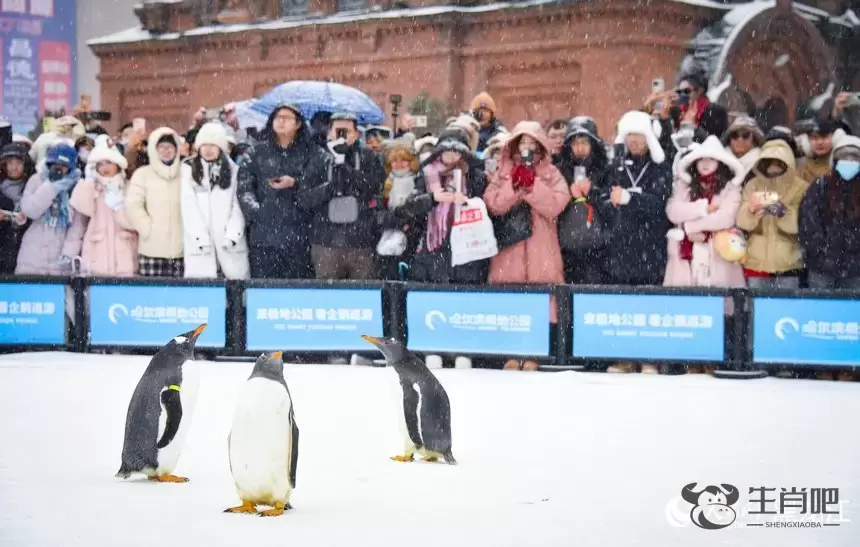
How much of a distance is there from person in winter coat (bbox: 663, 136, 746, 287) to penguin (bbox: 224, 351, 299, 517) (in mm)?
6188

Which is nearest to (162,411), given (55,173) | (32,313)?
(32,313)

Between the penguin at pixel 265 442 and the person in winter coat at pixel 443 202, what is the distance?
586 cm

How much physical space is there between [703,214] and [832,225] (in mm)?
1084

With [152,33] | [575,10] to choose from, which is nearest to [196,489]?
[575,10]

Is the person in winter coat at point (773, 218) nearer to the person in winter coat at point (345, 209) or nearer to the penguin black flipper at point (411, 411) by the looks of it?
the person in winter coat at point (345, 209)

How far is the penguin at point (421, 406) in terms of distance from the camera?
6234mm

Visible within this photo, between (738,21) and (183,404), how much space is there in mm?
22452

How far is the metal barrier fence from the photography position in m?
10.4

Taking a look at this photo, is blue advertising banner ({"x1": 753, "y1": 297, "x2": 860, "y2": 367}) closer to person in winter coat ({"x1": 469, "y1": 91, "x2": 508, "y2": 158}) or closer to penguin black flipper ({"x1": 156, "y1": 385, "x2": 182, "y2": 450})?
person in winter coat ({"x1": 469, "y1": 91, "x2": 508, "y2": 158})

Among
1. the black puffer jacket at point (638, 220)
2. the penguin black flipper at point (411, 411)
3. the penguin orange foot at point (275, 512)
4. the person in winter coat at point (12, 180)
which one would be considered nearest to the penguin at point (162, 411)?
the penguin orange foot at point (275, 512)

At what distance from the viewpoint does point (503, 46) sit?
2703cm

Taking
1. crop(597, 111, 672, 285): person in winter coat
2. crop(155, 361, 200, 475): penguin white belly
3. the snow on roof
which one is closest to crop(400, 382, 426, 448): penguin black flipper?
crop(155, 361, 200, 475): penguin white belly

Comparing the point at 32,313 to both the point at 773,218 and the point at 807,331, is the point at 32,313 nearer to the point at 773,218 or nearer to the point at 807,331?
the point at 773,218

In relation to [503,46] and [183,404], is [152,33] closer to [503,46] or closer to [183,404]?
[503,46]
